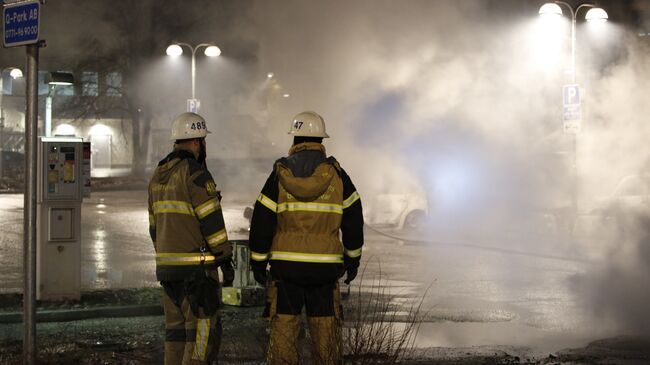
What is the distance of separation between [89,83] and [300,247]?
29542 millimetres

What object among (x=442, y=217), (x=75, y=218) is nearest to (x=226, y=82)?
(x=442, y=217)

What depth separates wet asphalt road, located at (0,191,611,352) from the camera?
24.1 ft

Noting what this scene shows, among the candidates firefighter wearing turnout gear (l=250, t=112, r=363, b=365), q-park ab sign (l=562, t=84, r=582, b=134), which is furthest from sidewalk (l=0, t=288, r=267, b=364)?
q-park ab sign (l=562, t=84, r=582, b=134)

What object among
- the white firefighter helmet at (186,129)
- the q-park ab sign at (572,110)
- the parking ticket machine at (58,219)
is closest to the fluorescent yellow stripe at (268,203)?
the white firefighter helmet at (186,129)

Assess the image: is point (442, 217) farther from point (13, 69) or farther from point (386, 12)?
point (13, 69)

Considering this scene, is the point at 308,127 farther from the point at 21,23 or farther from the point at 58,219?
the point at 58,219

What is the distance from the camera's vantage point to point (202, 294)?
15.5 feet

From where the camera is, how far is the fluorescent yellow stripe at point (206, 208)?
15.7 ft

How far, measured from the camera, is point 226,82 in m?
26.4

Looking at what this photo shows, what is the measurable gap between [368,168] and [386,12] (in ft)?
9.59

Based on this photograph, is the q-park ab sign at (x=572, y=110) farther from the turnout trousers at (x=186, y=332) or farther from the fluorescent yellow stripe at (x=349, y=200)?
the turnout trousers at (x=186, y=332)

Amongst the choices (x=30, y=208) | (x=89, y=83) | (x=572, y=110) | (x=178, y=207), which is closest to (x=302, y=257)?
(x=178, y=207)

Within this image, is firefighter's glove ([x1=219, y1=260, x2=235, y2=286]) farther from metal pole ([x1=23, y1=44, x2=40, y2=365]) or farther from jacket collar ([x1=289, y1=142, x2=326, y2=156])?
metal pole ([x1=23, y1=44, x2=40, y2=365])

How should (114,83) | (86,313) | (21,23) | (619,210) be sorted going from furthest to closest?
(114,83) → (619,210) → (86,313) → (21,23)
